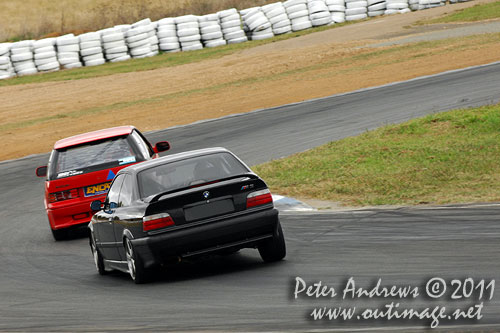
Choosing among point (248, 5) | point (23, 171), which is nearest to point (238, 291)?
point (23, 171)

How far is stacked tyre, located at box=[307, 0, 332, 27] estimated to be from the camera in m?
44.4

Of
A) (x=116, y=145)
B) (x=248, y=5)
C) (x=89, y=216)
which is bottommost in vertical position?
(x=248, y=5)

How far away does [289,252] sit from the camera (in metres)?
10.0

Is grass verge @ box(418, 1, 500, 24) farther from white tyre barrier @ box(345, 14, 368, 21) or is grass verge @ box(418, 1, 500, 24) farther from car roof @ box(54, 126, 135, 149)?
car roof @ box(54, 126, 135, 149)

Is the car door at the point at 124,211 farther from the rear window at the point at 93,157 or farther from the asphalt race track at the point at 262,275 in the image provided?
the rear window at the point at 93,157

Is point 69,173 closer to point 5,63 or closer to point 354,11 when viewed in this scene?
point 5,63

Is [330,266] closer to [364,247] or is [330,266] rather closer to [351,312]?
[364,247]

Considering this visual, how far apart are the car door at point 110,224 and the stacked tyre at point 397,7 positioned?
36.6 m

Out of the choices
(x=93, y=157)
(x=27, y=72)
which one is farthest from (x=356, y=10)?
(x=93, y=157)

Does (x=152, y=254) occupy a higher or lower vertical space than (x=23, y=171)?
higher

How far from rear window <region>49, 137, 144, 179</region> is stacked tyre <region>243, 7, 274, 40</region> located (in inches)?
1212

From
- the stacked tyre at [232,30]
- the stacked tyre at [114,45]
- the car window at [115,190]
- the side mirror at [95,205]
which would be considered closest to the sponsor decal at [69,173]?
the car window at [115,190]

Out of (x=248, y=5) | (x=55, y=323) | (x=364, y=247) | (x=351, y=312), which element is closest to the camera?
(x=351, y=312)

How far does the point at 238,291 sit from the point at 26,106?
2751 centimetres
